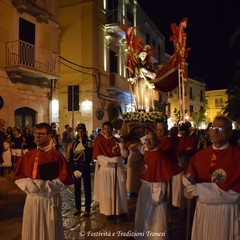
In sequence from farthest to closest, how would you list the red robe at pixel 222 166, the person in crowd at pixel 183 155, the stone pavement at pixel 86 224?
the person in crowd at pixel 183 155 < the stone pavement at pixel 86 224 < the red robe at pixel 222 166

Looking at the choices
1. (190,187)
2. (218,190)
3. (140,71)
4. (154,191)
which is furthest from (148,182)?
(140,71)

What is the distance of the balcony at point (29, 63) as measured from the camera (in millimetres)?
13578

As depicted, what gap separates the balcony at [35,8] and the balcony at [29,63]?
1.56 meters

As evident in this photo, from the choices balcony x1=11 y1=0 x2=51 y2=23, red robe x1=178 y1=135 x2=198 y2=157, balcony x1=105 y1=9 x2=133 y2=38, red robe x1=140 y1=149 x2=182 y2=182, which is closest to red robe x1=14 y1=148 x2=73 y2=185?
red robe x1=140 y1=149 x2=182 y2=182

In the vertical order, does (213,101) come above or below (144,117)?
above

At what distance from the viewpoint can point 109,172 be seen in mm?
6082

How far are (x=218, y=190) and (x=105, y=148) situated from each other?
309 centimetres

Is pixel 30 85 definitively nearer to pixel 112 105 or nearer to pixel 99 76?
pixel 99 76

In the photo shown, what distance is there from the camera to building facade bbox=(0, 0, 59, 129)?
13562mm

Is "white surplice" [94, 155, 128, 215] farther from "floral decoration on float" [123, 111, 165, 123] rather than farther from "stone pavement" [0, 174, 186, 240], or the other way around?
"floral decoration on float" [123, 111, 165, 123]

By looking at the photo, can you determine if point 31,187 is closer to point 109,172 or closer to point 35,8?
point 109,172

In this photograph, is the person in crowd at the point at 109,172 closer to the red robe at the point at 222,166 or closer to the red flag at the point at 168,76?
the red robe at the point at 222,166

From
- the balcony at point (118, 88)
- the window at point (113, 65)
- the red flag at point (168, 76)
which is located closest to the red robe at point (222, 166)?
the red flag at point (168, 76)

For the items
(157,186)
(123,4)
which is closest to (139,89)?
(157,186)
